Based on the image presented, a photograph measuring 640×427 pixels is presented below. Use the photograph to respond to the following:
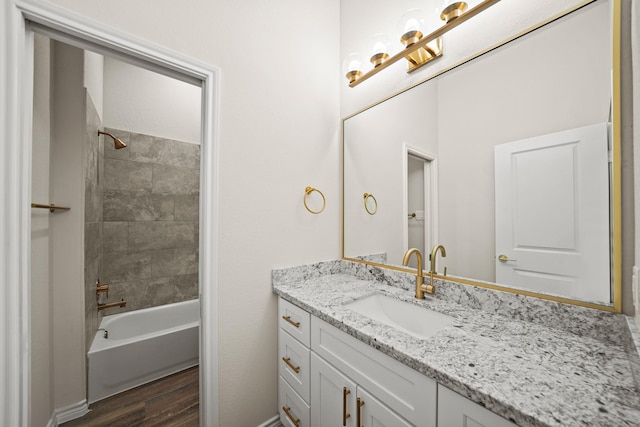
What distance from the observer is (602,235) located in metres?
0.76

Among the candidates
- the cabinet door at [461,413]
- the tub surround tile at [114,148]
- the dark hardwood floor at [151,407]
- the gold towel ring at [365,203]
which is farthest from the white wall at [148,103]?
the cabinet door at [461,413]

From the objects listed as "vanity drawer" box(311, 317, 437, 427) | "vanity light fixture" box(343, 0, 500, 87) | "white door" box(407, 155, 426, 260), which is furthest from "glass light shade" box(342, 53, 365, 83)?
"vanity drawer" box(311, 317, 437, 427)

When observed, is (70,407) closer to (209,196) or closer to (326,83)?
(209,196)

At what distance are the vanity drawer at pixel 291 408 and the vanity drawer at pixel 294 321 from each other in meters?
0.29

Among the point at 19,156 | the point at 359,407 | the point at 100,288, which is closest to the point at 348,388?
the point at 359,407

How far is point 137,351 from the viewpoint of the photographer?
1.73 m

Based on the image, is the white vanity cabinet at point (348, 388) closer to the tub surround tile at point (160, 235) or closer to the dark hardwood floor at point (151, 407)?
the dark hardwood floor at point (151, 407)

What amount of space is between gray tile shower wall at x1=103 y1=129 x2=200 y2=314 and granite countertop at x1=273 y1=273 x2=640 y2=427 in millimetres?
2042

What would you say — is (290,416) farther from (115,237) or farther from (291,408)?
(115,237)

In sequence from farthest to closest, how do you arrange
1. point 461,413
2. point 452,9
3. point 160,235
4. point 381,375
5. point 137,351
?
point 160,235
point 137,351
point 452,9
point 381,375
point 461,413

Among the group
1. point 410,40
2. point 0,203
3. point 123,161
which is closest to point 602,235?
point 410,40

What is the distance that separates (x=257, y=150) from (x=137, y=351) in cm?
172

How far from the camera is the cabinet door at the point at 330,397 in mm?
890

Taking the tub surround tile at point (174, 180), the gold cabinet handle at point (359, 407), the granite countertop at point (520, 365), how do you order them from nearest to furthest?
the granite countertop at point (520, 365) → the gold cabinet handle at point (359, 407) → the tub surround tile at point (174, 180)
